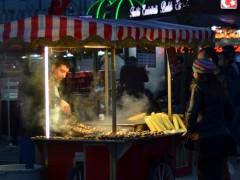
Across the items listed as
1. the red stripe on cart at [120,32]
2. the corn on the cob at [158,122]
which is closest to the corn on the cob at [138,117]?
the corn on the cob at [158,122]

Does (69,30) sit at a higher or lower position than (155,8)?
lower

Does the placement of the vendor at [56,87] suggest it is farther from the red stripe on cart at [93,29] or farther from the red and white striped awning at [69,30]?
the red stripe on cart at [93,29]

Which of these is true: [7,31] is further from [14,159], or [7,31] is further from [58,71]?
[14,159]

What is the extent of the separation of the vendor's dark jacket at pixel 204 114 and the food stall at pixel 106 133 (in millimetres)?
1072

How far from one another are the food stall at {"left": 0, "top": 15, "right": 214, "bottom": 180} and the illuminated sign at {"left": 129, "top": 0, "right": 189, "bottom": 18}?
8150 millimetres

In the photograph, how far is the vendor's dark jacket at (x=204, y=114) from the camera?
6293mm


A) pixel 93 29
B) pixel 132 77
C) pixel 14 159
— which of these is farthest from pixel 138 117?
pixel 14 159

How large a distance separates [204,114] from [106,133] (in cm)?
167

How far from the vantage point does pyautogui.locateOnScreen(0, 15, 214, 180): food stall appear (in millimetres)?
7008

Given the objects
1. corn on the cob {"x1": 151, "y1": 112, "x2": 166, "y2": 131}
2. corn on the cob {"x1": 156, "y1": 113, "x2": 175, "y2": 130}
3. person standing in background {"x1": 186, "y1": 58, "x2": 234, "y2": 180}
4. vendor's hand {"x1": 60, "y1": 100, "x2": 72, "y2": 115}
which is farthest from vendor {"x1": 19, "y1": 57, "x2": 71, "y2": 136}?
person standing in background {"x1": 186, "y1": 58, "x2": 234, "y2": 180}

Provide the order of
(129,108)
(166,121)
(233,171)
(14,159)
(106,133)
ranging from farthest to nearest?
(14,159) → (233,171) → (129,108) → (166,121) → (106,133)

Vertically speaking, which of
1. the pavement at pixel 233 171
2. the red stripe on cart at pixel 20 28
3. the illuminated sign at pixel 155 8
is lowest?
the pavement at pixel 233 171

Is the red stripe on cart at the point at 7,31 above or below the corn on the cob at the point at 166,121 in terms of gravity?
above

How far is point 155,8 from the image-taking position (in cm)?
1823
